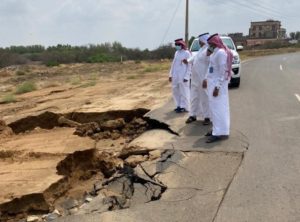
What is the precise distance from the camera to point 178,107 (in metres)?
12.4

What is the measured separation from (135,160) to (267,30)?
12959 cm

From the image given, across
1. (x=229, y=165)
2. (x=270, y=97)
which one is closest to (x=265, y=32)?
(x=270, y=97)

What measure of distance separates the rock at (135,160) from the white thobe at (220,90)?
1492 millimetres

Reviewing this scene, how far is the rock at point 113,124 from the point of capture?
11.5 metres

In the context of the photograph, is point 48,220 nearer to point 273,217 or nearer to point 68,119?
point 273,217

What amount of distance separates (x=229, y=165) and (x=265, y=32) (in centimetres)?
12739

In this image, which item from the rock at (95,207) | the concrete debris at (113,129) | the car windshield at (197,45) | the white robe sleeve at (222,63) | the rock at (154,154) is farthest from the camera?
the car windshield at (197,45)

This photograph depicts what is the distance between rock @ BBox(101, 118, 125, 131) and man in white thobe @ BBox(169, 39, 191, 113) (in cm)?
150

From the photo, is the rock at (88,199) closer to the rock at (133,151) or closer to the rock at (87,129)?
the rock at (133,151)

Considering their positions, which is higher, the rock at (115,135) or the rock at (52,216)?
the rock at (115,135)

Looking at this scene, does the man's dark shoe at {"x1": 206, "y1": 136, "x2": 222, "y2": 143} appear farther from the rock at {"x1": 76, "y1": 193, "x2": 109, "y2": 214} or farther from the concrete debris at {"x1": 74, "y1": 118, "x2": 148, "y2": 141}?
the rock at {"x1": 76, "y1": 193, "x2": 109, "y2": 214}

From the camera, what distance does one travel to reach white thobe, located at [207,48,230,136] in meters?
8.99

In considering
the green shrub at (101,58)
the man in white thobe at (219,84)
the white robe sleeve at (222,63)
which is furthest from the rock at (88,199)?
the green shrub at (101,58)

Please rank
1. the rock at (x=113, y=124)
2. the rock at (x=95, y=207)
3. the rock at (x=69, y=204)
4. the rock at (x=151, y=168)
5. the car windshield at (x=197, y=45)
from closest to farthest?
the rock at (x=95, y=207), the rock at (x=69, y=204), the rock at (x=151, y=168), the rock at (x=113, y=124), the car windshield at (x=197, y=45)
